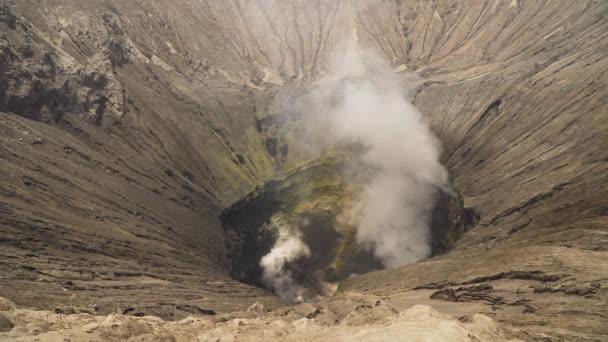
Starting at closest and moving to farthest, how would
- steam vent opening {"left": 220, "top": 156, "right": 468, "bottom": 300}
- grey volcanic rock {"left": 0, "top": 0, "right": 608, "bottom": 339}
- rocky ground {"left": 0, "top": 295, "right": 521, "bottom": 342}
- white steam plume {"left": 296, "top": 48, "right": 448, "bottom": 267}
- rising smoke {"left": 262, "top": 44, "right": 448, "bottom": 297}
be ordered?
rocky ground {"left": 0, "top": 295, "right": 521, "bottom": 342}
grey volcanic rock {"left": 0, "top": 0, "right": 608, "bottom": 339}
steam vent opening {"left": 220, "top": 156, "right": 468, "bottom": 300}
rising smoke {"left": 262, "top": 44, "right": 448, "bottom": 297}
white steam plume {"left": 296, "top": 48, "right": 448, "bottom": 267}

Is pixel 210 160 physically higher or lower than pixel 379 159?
lower

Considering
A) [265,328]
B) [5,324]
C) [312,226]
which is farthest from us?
[312,226]

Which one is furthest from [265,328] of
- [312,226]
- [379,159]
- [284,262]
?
[379,159]

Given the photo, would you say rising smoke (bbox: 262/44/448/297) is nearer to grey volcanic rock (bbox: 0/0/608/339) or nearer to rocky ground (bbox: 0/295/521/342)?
grey volcanic rock (bbox: 0/0/608/339)

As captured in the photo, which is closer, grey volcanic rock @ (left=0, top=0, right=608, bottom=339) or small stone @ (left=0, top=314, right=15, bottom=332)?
small stone @ (left=0, top=314, right=15, bottom=332)

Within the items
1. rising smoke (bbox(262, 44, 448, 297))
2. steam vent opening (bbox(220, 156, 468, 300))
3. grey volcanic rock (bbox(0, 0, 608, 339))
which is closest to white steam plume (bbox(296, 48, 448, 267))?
rising smoke (bbox(262, 44, 448, 297))

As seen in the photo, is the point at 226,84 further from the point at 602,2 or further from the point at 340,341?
the point at 340,341

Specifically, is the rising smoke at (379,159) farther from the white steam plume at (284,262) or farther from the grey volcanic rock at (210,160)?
the grey volcanic rock at (210,160)

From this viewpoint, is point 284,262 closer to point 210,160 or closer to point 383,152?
point 210,160
